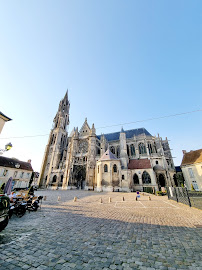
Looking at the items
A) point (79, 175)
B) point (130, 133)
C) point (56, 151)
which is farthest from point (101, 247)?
point (130, 133)

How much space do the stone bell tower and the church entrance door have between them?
456 cm

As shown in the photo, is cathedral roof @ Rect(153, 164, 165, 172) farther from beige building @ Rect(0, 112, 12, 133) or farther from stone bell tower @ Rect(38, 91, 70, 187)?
beige building @ Rect(0, 112, 12, 133)

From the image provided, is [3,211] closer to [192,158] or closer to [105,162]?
[105,162]

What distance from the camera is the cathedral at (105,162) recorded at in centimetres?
2398

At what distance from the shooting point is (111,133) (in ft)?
139

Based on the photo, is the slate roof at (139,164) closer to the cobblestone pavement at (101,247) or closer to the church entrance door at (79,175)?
the church entrance door at (79,175)

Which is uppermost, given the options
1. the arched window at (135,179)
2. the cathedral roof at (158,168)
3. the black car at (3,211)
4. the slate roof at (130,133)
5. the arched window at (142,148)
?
the slate roof at (130,133)

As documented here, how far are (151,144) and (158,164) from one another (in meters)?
6.13

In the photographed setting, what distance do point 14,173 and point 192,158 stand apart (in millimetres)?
40003

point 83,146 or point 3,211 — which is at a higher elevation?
point 83,146

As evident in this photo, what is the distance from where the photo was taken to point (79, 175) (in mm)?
31625

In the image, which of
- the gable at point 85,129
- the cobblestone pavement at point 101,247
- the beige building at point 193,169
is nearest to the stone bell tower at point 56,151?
the gable at point 85,129

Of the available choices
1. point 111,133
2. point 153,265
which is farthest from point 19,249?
point 111,133

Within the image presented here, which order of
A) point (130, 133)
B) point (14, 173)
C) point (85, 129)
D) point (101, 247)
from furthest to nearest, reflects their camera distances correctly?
point (130, 133), point (85, 129), point (14, 173), point (101, 247)
